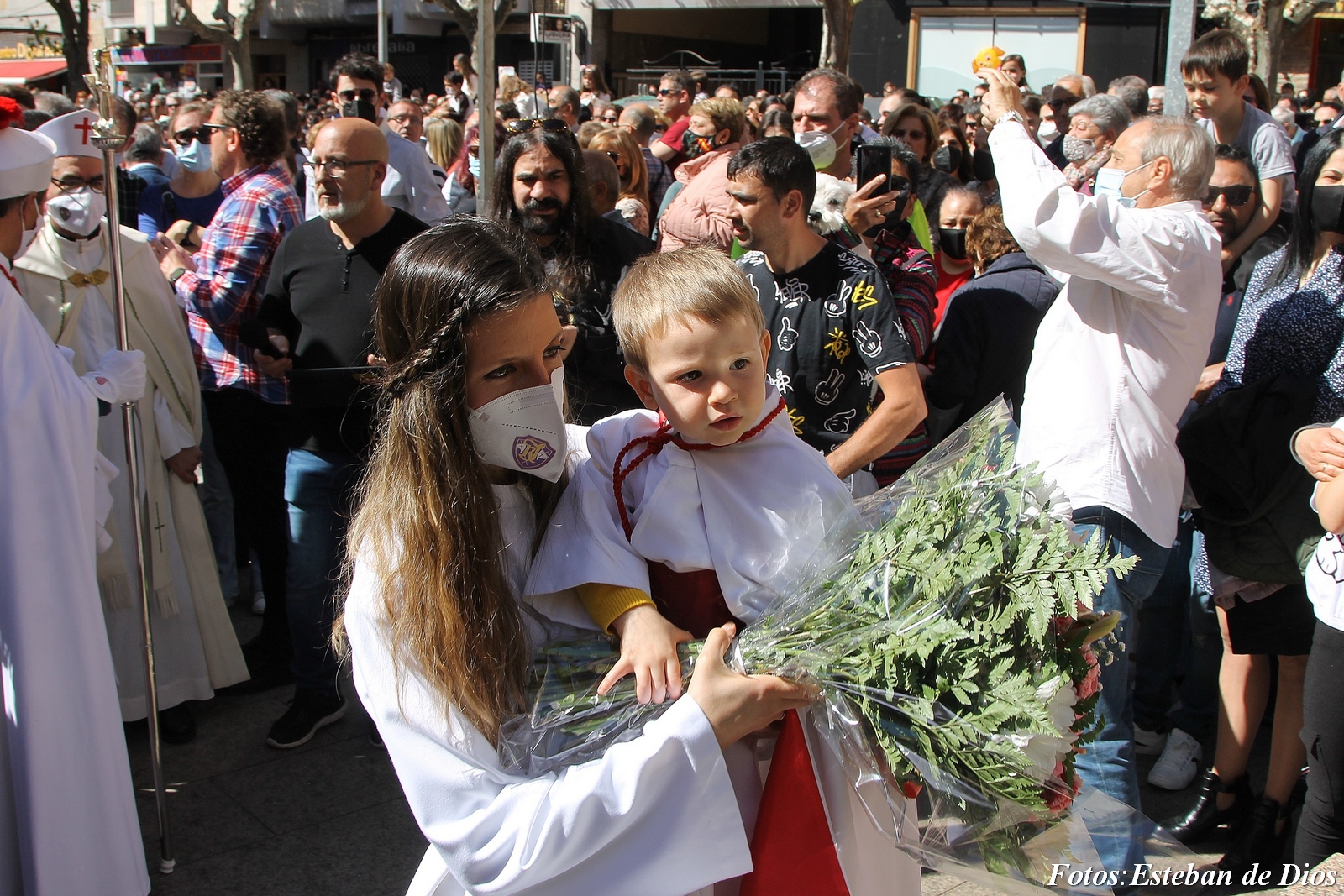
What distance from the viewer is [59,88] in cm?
3816

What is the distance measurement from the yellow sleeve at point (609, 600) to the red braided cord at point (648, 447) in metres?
0.17

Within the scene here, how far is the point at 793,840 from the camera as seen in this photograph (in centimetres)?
164

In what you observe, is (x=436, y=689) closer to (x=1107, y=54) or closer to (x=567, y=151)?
(x=567, y=151)

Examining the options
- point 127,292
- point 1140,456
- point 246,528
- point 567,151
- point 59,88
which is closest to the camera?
point 1140,456

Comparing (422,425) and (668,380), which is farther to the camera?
(668,380)

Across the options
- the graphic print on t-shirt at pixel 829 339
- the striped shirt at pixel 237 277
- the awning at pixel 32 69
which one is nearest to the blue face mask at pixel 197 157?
the striped shirt at pixel 237 277

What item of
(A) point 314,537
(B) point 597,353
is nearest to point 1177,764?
(B) point 597,353

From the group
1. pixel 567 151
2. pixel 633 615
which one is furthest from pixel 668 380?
pixel 567 151

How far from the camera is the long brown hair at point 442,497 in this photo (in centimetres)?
160

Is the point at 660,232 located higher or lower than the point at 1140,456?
higher

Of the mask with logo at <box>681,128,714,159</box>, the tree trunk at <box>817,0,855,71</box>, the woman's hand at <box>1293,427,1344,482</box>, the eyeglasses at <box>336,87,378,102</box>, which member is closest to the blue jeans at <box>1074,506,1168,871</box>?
the woman's hand at <box>1293,427,1344,482</box>

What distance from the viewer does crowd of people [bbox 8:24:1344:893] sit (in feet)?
5.38

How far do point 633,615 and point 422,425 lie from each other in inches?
16.7

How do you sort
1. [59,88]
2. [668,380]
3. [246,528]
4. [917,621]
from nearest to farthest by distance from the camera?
1. [917,621]
2. [668,380]
3. [246,528]
4. [59,88]
